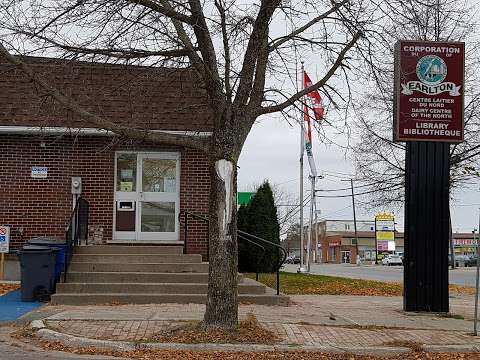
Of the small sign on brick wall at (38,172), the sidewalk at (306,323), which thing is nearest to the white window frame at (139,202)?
the small sign on brick wall at (38,172)

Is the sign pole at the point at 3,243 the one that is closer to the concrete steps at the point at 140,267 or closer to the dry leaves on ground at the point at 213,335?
the concrete steps at the point at 140,267

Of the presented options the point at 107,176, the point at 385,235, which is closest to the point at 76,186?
the point at 107,176

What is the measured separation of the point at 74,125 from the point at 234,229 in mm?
6624

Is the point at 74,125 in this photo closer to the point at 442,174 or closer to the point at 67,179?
the point at 67,179

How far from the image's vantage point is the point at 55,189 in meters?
14.9

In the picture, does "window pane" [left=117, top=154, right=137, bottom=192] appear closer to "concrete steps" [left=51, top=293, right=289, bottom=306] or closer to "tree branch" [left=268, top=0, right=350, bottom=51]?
"concrete steps" [left=51, top=293, right=289, bottom=306]

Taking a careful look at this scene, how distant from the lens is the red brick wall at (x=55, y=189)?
48.6ft

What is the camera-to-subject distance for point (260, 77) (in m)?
9.19

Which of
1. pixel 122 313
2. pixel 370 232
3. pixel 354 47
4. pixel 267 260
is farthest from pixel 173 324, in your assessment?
pixel 370 232

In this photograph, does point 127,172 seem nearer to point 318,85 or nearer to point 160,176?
point 160,176

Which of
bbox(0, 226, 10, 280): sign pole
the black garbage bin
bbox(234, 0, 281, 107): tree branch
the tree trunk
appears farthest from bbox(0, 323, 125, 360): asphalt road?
bbox(0, 226, 10, 280): sign pole

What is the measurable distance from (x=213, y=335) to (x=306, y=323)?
2024 millimetres

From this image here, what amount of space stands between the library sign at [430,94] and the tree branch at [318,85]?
2392mm

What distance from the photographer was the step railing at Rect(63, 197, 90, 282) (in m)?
12.4
